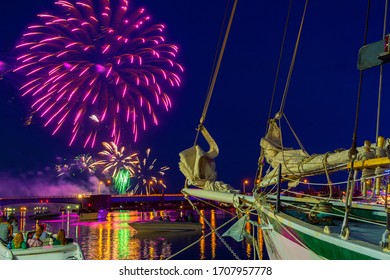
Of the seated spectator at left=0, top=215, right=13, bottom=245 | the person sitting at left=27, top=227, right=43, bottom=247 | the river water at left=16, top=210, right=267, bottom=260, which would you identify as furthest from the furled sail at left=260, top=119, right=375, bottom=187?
the river water at left=16, top=210, right=267, bottom=260

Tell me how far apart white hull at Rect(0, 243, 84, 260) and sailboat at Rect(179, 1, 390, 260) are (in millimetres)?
4702

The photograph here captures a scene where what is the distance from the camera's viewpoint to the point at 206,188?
12.8m

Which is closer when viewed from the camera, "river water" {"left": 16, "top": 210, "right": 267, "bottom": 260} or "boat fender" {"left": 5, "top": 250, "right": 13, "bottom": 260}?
"boat fender" {"left": 5, "top": 250, "right": 13, "bottom": 260}

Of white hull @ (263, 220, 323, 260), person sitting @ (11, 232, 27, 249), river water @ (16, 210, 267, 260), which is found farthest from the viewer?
river water @ (16, 210, 267, 260)

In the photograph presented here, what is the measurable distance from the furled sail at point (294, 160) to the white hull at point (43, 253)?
703cm

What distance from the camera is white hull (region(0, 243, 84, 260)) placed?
14633mm

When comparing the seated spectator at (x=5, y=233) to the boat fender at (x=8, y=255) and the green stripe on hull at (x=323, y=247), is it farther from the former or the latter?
the green stripe on hull at (x=323, y=247)

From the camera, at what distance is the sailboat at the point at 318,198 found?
262 inches

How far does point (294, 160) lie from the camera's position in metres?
11.0

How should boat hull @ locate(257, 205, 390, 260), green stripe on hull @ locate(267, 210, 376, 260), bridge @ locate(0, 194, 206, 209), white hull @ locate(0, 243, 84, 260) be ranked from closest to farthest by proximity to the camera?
boat hull @ locate(257, 205, 390, 260), green stripe on hull @ locate(267, 210, 376, 260), white hull @ locate(0, 243, 84, 260), bridge @ locate(0, 194, 206, 209)

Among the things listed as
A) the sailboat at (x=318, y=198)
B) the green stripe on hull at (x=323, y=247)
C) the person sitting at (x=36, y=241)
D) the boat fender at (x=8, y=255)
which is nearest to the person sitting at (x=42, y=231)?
A: the person sitting at (x=36, y=241)

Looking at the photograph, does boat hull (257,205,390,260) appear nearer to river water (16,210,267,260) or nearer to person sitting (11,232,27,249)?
person sitting (11,232,27,249)
